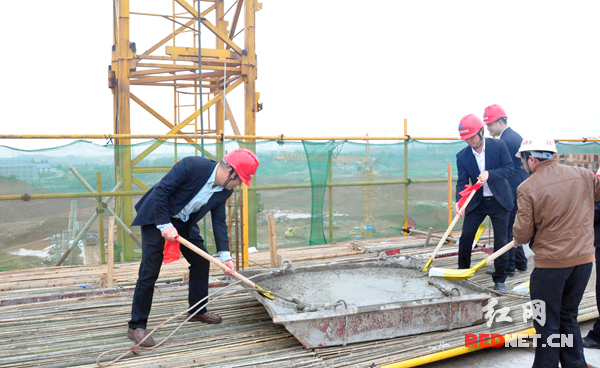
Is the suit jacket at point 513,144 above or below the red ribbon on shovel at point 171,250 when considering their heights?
above

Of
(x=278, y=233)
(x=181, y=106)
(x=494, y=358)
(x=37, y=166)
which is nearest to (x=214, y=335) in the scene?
(x=494, y=358)

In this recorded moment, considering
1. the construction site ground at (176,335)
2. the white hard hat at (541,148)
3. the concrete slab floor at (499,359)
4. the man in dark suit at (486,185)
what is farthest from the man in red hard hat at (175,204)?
the man in dark suit at (486,185)

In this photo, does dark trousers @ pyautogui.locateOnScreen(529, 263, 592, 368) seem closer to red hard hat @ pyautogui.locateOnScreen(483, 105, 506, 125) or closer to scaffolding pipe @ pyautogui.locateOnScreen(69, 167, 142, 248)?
red hard hat @ pyautogui.locateOnScreen(483, 105, 506, 125)

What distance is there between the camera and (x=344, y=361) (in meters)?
3.41

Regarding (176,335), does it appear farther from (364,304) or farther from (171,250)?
Result: (364,304)

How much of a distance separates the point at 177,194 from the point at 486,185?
348cm

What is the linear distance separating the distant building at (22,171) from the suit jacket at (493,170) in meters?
6.00

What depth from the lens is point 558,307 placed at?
324 centimetres

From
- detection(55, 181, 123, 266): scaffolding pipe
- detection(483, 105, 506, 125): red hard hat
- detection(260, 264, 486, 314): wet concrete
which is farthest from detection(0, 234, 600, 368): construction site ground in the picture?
detection(483, 105, 506, 125): red hard hat

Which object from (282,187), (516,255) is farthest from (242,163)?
(516,255)

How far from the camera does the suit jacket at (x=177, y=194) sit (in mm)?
3746

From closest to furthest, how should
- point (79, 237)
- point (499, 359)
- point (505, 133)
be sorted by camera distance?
point (499, 359)
point (505, 133)
point (79, 237)

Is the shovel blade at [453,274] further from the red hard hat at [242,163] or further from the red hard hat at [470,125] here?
the red hard hat at [242,163]

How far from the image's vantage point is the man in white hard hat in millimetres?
3117
